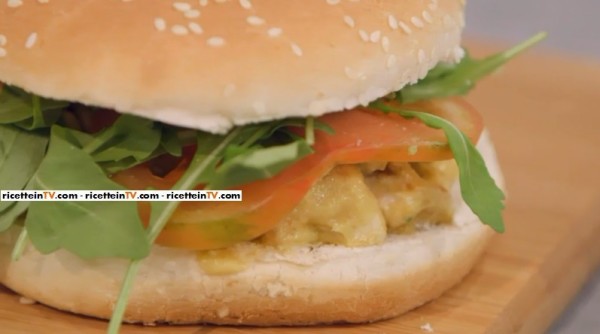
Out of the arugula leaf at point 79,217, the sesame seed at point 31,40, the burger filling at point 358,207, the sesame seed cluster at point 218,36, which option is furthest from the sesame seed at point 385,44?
the sesame seed at point 31,40

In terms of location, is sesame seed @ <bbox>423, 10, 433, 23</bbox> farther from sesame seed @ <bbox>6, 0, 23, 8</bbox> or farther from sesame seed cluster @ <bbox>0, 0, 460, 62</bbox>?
sesame seed @ <bbox>6, 0, 23, 8</bbox>

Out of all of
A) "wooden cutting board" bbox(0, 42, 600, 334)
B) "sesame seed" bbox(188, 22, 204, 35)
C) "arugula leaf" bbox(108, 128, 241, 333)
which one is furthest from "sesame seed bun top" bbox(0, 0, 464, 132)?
"wooden cutting board" bbox(0, 42, 600, 334)

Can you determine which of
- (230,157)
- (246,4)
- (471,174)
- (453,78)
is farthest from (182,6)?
(453,78)

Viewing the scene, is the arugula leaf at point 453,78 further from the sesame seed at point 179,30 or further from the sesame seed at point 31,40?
the sesame seed at point 31,40

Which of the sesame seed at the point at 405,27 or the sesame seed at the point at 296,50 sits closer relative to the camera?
the sesame seed at the point at 296,50

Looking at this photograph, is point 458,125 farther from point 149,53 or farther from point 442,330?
point 149,53

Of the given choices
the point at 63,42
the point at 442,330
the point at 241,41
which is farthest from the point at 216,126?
the point at 442,330
